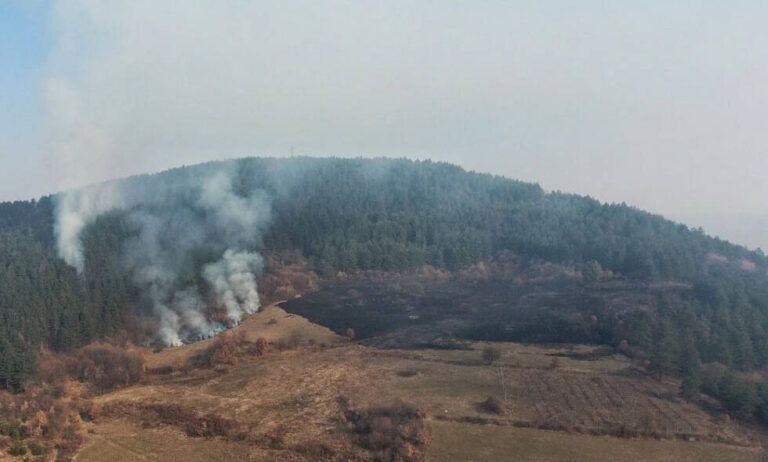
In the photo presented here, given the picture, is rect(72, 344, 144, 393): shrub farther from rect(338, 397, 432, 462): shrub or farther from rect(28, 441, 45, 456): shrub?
rect(338, 397, 432, 462): shrub

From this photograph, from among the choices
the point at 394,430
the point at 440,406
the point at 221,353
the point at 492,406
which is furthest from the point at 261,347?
the point at 492,406

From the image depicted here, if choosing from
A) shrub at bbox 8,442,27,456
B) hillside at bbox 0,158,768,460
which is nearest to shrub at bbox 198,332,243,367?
hillside at bbox 0,158,768,460

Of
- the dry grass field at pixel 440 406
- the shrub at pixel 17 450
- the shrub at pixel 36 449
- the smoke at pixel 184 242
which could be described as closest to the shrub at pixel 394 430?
the dry grass field at pixel 440 406

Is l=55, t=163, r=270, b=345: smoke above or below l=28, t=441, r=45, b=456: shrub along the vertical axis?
above

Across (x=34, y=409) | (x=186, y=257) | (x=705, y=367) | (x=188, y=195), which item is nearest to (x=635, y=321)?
(x=705, y=367)

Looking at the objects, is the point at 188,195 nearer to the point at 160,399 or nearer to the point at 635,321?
the point at 160,399

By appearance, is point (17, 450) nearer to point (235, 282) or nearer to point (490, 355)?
point (490, 355)

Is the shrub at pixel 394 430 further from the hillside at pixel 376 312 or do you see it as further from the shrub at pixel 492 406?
the shrub at pixel 492 406
